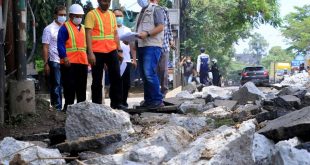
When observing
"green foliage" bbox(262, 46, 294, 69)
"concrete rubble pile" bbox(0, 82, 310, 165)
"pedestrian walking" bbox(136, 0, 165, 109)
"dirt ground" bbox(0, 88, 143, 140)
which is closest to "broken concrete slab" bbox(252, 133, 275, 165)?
"concrete rubble pile" bbox(0, 82, 310, 165)

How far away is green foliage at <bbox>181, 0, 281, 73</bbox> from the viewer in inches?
1249

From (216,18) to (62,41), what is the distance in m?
31.0

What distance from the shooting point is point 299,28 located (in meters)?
72.6

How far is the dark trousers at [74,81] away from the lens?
7.24 m

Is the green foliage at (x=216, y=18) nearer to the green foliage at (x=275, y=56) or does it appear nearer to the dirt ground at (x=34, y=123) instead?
the dirt ground at (x=34, y=123)

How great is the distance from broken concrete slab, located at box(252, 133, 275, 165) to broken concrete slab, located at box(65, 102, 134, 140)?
122cm

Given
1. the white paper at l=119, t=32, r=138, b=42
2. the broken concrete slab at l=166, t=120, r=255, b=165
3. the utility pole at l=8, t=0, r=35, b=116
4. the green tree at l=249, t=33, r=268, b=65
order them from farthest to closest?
the green tree at l=249, t=33, r=268, b=65 < the white paper at l=119, t=32, r=138, b=42 < the utility pole at l=8, t=0, r=35, b=116 < the broken concrete slab at l=166, t=120, r=255, b=165

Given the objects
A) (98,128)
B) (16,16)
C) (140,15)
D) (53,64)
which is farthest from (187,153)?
(53,64)

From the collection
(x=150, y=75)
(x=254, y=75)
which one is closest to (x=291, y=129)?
(x=150, y=75)

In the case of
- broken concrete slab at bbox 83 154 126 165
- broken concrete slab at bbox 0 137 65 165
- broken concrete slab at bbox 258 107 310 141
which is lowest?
broken concrete slab at bbox 83 154 126 165

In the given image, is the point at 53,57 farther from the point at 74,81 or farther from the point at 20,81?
the point at 20,81

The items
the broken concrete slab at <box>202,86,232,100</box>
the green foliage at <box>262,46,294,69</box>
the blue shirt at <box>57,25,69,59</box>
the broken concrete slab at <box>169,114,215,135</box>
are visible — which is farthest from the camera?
the green foliage at <box>262,46,294,69</box>

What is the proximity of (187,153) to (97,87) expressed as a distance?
387cm

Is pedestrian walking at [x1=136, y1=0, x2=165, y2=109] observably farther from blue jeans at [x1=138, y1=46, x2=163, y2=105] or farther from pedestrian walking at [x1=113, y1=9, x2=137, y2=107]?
pedestrian walking at [x1=113, y1=9, x2=137, y2=107]
